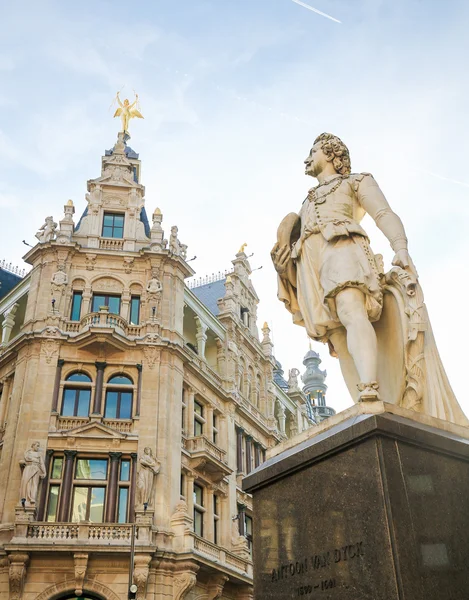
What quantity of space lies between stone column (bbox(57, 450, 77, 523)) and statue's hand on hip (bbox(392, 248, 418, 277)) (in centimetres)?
2192

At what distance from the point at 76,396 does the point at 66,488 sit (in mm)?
3993

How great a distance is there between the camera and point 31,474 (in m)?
24.2

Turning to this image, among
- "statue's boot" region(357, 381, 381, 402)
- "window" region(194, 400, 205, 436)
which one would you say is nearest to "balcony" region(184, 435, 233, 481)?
"window" region(194, 400, 205, 436)

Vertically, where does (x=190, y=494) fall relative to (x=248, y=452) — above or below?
below

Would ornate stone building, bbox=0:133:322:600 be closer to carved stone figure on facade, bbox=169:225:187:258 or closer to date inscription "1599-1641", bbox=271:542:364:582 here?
carved stone figure on facade, bbox=169:225:187:258

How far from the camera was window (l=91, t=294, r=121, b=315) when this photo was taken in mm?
29656

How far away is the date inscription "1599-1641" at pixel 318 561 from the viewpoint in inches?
153

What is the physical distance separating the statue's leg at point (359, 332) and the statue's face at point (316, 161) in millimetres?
1587

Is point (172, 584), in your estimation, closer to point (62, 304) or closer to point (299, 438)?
point (62, 304)

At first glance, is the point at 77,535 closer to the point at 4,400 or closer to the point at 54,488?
the point at 54,488

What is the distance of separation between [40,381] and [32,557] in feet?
23.2

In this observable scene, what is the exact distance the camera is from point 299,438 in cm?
511

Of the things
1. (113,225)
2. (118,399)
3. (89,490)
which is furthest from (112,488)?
(113,225)

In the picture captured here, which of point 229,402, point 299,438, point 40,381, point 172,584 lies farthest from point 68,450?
point 299,438
